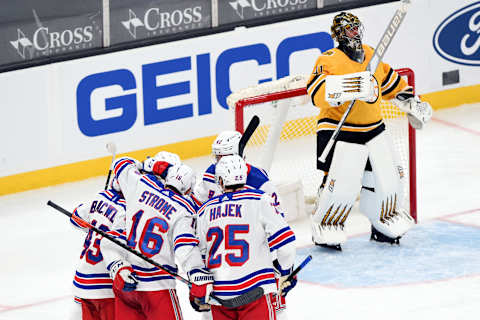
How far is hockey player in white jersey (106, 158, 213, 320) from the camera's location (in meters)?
5.51

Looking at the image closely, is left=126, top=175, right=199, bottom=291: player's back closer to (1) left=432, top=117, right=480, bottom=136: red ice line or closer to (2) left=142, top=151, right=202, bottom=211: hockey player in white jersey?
(2) left=142, top=151, right=202, bottom=211: hockey player in white jersey

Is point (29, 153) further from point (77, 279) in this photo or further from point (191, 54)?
point (77, 279)

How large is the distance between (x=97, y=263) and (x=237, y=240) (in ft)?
2.52

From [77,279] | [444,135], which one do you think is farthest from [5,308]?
[444,135]

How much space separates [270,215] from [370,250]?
2.51 metres

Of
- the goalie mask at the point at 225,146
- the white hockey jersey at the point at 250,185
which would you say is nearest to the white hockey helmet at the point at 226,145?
the goalie mask at the point at 225,146

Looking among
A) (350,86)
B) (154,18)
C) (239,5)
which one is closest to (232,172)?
(350,86)

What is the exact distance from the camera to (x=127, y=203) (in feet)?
18.6

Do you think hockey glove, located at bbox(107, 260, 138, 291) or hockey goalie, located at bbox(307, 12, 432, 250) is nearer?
hockey glove, located at bbox(107, 260, 138, 291)

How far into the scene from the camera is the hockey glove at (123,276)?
551 centimetres

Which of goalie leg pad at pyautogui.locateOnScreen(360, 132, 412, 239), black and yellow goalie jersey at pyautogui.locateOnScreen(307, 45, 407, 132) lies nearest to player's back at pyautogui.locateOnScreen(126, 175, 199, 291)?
black and yellow goalie jersey at pyautogui.locateOnScreen(307, 45, 407, 132)

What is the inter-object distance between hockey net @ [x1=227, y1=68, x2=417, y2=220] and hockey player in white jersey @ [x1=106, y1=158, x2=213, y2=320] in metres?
2.07

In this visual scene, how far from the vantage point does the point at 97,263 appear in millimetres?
5789

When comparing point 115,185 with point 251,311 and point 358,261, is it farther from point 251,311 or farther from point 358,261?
point 358,261
